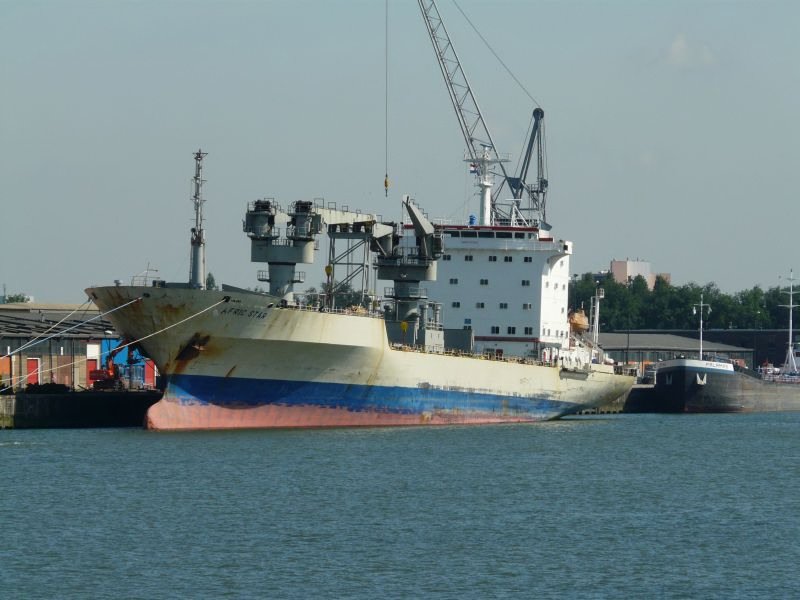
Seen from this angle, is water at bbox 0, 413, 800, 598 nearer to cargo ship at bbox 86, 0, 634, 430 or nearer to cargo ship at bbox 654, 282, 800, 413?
cargo ship at bbox 86, 0, 634, 430

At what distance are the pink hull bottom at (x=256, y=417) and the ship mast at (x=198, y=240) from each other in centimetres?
388

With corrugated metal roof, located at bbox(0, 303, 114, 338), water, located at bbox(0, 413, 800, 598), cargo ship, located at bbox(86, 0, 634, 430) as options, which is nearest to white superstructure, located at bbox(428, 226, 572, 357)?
cargo ship, located at bbox(86, 0, 634, 430)

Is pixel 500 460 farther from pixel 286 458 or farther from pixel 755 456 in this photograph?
pixel 755 456

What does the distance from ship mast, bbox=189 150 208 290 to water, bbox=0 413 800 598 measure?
5212mm

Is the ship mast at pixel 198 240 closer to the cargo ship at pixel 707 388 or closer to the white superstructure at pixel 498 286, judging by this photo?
the white superstructure at pixel 498 286

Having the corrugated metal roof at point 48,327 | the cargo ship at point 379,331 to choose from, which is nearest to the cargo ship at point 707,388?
the cargo ship at point 379,331

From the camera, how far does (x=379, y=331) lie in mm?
47688

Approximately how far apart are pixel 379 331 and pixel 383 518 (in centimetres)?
1896

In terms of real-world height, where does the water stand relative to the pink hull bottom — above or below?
below

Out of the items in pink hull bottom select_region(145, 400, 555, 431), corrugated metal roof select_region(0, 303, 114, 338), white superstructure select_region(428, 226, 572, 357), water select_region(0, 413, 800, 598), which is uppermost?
white superstructure select_region(428, 226, 572, 357)

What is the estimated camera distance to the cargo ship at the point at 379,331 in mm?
44125

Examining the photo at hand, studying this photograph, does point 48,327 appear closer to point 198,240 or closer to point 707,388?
point 198,240

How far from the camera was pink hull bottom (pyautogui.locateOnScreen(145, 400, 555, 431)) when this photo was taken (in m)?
44.3

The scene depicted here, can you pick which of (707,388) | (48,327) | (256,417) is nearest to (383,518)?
(256,417)
